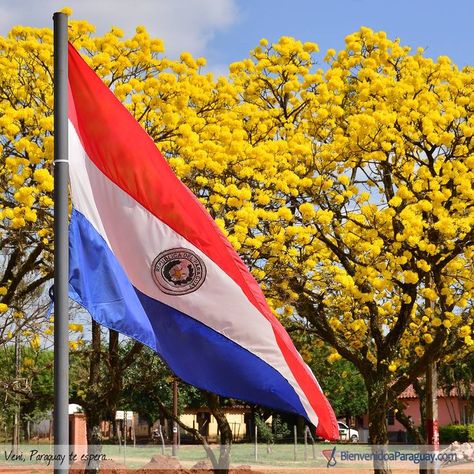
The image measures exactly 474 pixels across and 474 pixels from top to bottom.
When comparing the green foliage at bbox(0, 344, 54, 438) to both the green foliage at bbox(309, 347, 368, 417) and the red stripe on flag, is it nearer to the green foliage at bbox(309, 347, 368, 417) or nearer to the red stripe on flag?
the red stripe on flag

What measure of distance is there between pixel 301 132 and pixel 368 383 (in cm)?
463

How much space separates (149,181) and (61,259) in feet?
2.64

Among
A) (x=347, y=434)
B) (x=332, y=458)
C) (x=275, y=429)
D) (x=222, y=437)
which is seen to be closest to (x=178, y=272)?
(x=222, y=437)

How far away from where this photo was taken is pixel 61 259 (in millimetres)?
4883

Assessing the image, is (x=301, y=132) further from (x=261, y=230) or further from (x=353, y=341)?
(x=353, y=341)

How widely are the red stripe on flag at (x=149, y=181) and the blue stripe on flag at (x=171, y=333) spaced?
0.21 meters

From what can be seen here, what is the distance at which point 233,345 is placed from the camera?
5.25 m

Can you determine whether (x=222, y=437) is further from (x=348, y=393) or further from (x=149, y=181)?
(x=348, y=393)

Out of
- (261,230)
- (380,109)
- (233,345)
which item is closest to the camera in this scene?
(233,345)

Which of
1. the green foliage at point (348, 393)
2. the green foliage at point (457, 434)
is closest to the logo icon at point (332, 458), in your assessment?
the green foliage at point (457, 434)

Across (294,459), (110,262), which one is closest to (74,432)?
(294,459)

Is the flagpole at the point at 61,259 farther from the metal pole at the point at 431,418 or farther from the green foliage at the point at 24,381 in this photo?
the metal pole at the point at 431,418

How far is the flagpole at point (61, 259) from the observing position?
476 centimetres

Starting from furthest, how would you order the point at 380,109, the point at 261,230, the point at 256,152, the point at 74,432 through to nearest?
the point at 74,432, the point at 380,109, the point at 261,230, the point at 256,152
